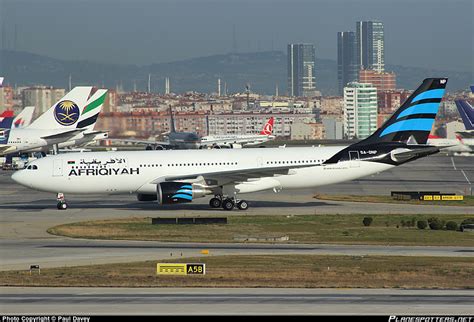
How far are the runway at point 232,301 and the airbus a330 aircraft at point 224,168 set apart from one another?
29.2 meters

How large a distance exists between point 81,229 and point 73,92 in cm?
7106

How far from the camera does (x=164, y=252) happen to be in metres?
47.2

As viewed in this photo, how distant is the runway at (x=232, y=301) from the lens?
30969 millimetres

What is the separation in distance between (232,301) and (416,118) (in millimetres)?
38979

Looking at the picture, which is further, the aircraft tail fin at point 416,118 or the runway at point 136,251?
the aircraft tail fin at point 416,118

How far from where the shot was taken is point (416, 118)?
225 feet

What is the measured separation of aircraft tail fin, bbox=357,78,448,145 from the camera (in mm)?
68125

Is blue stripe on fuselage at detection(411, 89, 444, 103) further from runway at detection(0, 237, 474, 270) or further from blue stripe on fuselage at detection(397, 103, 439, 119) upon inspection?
runway at detection(0, 237, 474, 270)

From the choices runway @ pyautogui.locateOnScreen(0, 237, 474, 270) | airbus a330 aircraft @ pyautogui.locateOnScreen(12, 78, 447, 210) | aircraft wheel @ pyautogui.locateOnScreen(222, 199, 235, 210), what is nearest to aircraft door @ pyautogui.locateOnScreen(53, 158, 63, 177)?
airbus a330 aircraft @ pyautogui.locateOnScreen(12, 78, 447, 210)

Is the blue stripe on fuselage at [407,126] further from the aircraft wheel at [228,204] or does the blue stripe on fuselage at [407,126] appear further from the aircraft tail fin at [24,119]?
the aircraft tail fin at [24,119]

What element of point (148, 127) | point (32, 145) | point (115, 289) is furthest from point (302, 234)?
point (148, 127)

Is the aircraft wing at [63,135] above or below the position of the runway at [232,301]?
above

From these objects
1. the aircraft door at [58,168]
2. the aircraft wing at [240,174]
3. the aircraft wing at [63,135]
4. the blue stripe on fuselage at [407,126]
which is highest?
the blue stripe on fuselage at [407,126]

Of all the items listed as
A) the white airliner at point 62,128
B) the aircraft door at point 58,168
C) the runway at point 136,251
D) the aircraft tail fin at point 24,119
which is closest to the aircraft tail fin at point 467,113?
the white airliner at point 62,128
